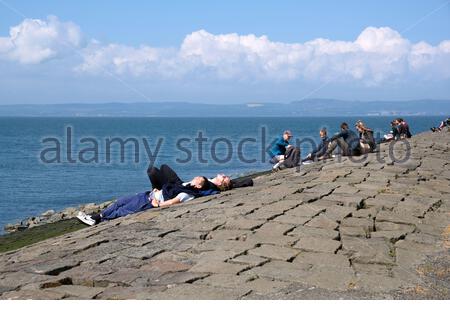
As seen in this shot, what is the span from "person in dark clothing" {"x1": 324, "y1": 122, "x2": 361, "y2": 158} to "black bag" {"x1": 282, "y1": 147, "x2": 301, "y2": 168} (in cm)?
122

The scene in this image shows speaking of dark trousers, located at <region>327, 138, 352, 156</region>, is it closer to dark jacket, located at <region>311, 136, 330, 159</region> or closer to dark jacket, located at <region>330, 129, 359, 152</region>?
dark jacket, located at <region>330, 129, 359, 152</region>

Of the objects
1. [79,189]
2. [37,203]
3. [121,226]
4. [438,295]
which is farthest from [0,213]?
[438,295]

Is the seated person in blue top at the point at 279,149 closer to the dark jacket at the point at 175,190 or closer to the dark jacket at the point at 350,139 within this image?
the dark jacket at the point at 350,139

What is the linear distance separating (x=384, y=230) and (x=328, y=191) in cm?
252

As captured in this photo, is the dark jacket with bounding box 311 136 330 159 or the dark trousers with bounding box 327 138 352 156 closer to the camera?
the dark trousers with bounding box 327 138 352 156

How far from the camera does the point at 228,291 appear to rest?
4383 millimetres

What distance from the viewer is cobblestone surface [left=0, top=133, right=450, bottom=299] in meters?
4.54

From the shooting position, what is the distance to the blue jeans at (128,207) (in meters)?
9.15

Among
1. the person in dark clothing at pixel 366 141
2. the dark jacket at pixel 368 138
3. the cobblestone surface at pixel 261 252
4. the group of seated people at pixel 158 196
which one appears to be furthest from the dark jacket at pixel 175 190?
the dark jacket at pixel 368 138

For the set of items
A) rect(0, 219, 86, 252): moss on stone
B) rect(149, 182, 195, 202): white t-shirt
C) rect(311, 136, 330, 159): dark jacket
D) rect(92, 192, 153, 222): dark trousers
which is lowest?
rect(0, 219, 86, 252): moss on stone

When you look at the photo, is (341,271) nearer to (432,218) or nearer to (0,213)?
(432,218)

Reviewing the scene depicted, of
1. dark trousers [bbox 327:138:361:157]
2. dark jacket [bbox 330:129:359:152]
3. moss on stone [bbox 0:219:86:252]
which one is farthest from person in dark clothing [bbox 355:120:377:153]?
moss on stone [bbox 0:219:86:252]

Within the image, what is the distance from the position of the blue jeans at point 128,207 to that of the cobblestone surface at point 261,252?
895 mm
